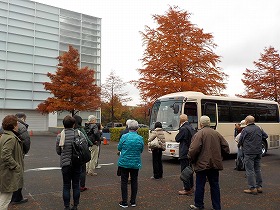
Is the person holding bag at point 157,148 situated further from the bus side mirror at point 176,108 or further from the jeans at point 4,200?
the jeans at point 4,200

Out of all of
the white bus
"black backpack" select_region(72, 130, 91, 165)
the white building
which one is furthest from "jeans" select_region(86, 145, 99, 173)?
the white building

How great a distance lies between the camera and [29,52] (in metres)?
46.5

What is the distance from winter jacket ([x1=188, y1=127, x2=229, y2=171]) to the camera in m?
5.25

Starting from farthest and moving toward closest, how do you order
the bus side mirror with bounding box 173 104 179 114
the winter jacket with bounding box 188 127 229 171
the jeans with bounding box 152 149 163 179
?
the bus side mirror with bounding box 173 104 179 114, the jeans with bounding box 152 149 163 179, the winter jacket with bounding box 188 127 229 171

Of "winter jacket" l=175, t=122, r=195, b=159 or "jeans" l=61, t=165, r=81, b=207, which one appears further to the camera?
"winter jacket" l=175, t=122, r=195, b=159

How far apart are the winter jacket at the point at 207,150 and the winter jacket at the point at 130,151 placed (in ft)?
3.56

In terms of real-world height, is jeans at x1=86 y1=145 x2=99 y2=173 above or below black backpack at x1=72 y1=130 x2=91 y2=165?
below

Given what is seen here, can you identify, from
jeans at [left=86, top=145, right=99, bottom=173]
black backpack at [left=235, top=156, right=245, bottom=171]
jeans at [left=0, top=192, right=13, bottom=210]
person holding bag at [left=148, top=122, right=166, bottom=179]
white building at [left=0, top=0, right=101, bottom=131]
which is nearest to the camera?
jeans at [left=0, top=192, right=13, bottom=210]

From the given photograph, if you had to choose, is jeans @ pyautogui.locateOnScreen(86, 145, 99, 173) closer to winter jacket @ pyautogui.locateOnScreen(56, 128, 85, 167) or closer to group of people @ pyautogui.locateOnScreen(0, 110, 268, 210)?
group of people @ pyautogui.locateOnScreen(0, 110, 268, 210)

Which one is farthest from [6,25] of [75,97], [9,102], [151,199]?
[151,199]

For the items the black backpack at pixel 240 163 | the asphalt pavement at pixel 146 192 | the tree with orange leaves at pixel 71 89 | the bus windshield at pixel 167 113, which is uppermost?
the tree with orange leaves at pixel 71 89

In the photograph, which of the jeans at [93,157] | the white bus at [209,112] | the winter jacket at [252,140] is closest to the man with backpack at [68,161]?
the jeans at [93,157]

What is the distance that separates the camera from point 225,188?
7.42 meters

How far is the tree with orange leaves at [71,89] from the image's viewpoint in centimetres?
2947
